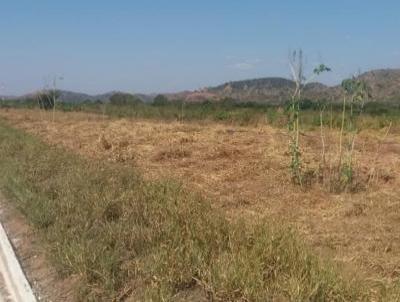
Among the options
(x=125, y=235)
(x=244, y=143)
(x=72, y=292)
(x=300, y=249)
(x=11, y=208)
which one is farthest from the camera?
(x=244, y=143)

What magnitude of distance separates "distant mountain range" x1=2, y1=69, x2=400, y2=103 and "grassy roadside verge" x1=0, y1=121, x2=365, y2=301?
12.9ft

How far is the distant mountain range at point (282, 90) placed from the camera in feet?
36.3

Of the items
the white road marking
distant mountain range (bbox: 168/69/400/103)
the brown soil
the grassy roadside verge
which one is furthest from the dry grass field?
the white road marking

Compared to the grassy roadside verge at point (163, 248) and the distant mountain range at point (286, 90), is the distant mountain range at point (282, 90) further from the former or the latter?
the grassy roadside verge at point (163, 248)

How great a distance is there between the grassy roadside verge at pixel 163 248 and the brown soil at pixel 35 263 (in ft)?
0.50

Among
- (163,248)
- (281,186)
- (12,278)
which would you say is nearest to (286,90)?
(281,186)

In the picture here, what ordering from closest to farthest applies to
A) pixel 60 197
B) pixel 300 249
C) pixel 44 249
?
pixel 300 249, pixel 44 249, pixel 60 197

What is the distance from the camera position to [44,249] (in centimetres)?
656

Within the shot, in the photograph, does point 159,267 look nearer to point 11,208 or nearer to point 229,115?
point 11,208

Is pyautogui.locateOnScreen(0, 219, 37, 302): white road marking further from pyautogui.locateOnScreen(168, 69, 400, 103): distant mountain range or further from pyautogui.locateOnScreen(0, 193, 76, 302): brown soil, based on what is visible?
pyautogui.locateOnScreen(168, 69, 400, 103): distant mountain range

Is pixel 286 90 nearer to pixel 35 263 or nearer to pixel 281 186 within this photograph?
pixel 281 186

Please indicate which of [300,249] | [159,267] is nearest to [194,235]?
[159,267]

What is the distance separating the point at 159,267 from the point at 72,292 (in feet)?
3.08

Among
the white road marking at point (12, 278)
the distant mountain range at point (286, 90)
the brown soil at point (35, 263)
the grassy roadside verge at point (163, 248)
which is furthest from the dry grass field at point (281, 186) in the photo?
the white road marking at point (12, 278)
